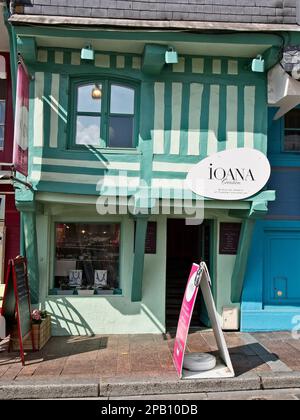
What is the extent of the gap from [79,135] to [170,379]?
4602mm

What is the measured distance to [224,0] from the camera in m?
7.54

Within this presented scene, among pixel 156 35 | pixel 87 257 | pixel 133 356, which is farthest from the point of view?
pixel 87 257

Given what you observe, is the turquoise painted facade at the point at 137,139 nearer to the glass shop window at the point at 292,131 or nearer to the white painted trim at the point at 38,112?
the white painted trim at the point at 38,112

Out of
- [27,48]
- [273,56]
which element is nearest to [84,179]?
[27,48]

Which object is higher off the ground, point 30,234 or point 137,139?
point 137,139

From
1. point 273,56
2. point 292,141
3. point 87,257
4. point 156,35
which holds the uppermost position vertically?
point 156,35

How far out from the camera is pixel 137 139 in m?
7.86

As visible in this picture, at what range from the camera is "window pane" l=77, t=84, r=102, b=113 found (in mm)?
7859

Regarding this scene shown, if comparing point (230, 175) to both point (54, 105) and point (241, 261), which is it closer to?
point (241, 261)

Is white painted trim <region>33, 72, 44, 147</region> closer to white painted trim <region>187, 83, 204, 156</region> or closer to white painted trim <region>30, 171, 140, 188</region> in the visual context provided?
white painted trim <region>30, 171, 140, 188</region>

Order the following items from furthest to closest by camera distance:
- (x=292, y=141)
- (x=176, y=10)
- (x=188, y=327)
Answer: (x=292, y=141) < (x=176, y=10) < (x=188, y=327)

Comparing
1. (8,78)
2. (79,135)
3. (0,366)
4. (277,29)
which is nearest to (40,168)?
(79,135)

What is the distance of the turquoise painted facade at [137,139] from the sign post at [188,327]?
188 cm

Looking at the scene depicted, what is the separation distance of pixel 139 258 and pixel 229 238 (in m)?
2.03
